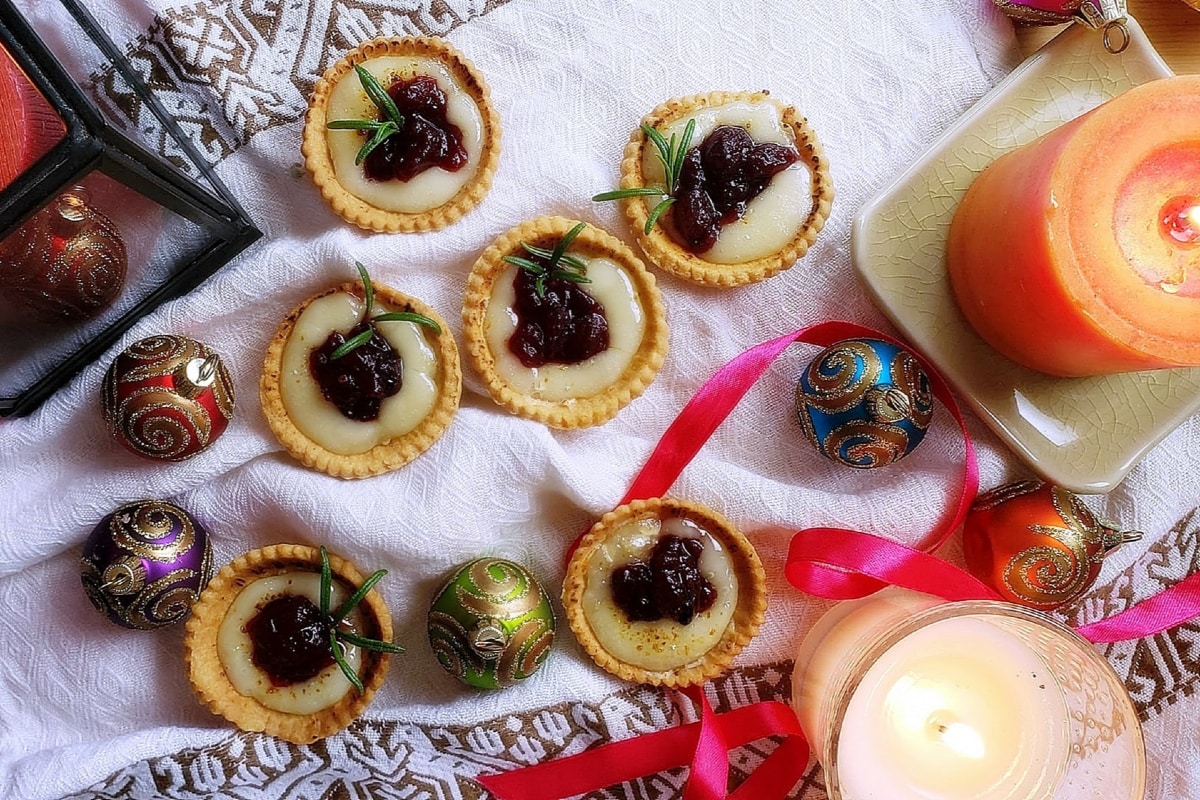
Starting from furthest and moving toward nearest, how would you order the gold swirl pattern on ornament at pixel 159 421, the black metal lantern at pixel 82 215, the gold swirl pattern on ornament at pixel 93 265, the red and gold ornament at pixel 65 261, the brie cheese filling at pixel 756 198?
1. the brie cheese filling at pixel 756 198
2. the gold swirl pattern on ornament at pixel 159 421
3. the gold swirl pattern on ornament at pixel 93 265
4. the red and gold ornament at pixel 65 261
5. the black metal lantern at pixel 82 215

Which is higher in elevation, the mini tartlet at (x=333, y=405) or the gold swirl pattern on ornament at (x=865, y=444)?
the mini tartlet at (x=333, y=405)

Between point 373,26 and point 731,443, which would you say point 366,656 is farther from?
point 373,26

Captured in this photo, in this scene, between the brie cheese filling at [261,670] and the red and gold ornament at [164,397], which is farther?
the brie cheese filling at [261,670]

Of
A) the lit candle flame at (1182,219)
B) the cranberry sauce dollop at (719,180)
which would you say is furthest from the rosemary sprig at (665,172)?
the lit candle flame at (1182,219)

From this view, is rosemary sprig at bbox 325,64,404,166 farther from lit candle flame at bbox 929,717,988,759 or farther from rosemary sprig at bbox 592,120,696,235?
lit candle flame at bbox 929,717,988,759

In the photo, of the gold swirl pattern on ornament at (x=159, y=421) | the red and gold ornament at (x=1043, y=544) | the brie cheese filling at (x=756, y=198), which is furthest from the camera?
the brie cheese filling at (x=756, y=198)

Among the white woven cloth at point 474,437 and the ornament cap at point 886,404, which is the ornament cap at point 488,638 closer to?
the white woven cloth at point 474,437

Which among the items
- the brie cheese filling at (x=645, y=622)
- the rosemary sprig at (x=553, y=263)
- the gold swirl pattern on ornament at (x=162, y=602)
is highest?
the rosemary sprig at (x=553, y=263)
